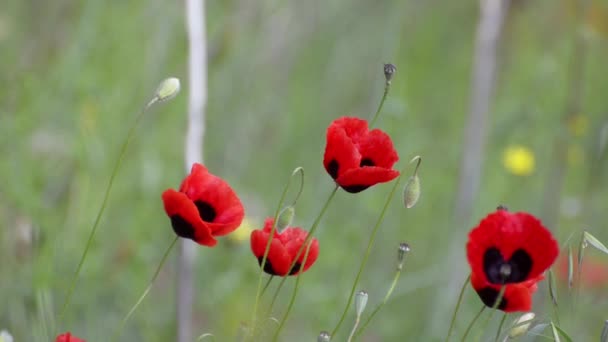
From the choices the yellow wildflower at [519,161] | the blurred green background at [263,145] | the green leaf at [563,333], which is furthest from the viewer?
the yellow wildflower at [519,161]

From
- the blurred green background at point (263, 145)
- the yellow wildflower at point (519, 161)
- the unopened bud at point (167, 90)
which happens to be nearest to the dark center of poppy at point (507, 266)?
the unopened bud at point (167, 90)

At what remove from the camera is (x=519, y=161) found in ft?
10.2

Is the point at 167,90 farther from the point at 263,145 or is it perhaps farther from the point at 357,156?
the point at 263,145

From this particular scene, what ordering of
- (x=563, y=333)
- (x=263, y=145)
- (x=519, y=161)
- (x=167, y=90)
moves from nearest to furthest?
(x=563, y=333) < (x=167, y=90) < (x=519, y=161) < (x=263, y=145)

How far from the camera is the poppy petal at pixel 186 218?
101 centimetres

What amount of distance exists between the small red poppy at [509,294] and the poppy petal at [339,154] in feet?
0.55

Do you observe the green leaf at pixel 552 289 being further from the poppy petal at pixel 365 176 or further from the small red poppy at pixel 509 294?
the poppy petal at pixel 365 176

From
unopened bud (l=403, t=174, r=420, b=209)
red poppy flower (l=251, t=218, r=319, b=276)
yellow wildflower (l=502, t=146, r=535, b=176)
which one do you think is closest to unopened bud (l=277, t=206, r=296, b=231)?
red poppy flower (l=251, t=218, r=319, b=276)

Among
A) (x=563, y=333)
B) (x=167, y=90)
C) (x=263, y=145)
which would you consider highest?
(x=263, y=145)

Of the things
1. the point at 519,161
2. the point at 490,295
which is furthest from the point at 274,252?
the point at 519,161

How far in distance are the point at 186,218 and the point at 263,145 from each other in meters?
2.64

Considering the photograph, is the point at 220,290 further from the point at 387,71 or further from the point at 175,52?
the point at 387,71

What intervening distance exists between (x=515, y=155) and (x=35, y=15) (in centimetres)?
162

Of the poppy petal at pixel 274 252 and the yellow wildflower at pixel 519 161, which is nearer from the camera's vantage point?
the poppy petal at pixel 274 252
